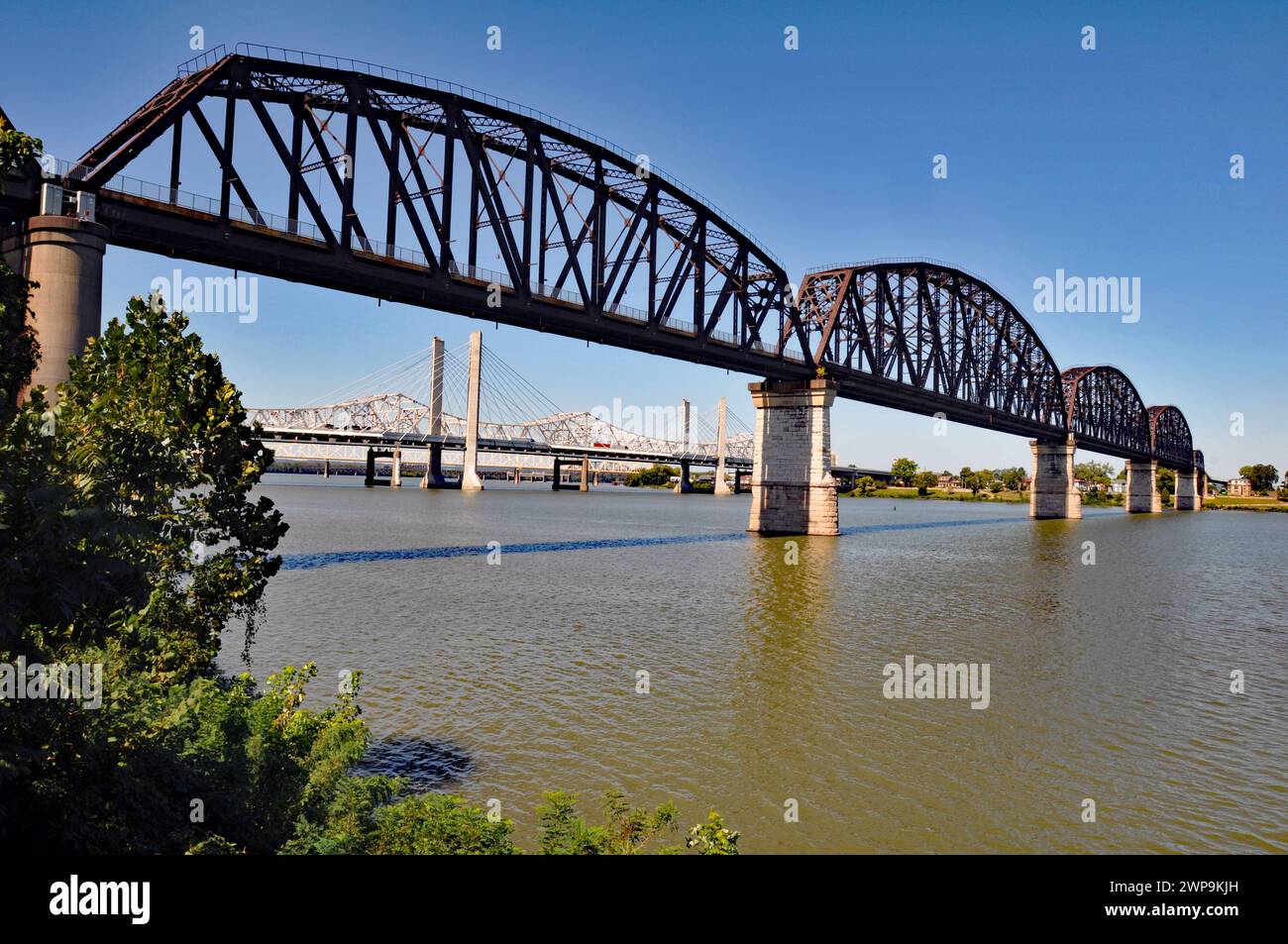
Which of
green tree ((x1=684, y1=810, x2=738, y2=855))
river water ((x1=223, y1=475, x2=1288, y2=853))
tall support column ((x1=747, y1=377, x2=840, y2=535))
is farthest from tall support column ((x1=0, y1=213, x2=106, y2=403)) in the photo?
tall support column ((x1=747, y1=377, x2=840, y2=535))

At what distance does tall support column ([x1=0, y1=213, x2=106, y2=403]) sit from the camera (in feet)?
95.1

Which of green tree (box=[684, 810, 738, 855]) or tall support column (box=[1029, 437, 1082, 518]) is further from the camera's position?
tall support column (box=[1029, 437, 1082, 518])

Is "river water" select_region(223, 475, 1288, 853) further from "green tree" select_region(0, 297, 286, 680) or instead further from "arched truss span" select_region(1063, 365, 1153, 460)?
"arched truss span" select_region(1063, 365, 1153, 460)

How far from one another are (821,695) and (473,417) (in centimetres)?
15693

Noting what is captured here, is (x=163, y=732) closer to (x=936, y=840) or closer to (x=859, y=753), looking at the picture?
(x=936, y=840)

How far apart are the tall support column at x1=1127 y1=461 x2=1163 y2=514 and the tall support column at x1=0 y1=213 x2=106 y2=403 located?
217513 millimetres

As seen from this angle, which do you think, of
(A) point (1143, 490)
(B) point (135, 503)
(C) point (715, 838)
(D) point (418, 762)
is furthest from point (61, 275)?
(A) point (1143, 490)

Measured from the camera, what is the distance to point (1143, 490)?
640 ft

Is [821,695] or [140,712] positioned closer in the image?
[140,712]

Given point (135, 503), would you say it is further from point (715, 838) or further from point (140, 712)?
point (715, 838)

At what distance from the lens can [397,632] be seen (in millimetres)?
26719

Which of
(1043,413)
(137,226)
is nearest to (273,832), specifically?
(137,226)

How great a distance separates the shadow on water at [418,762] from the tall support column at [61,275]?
74.0 feet
